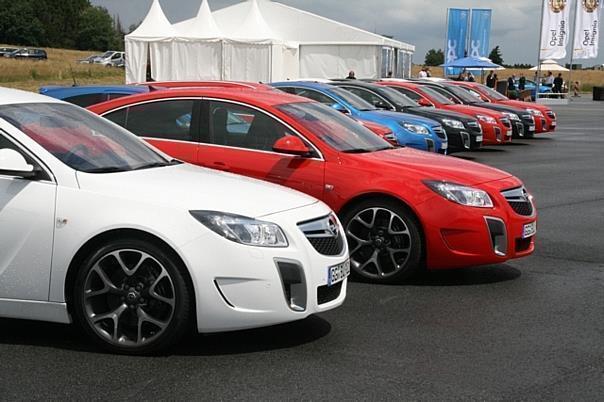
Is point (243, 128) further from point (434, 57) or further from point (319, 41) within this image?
point (434, 57)

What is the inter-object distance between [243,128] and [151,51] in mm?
25126

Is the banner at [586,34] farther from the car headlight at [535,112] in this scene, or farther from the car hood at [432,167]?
the car hood at [432,167]

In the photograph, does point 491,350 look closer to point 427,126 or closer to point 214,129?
point 214,129

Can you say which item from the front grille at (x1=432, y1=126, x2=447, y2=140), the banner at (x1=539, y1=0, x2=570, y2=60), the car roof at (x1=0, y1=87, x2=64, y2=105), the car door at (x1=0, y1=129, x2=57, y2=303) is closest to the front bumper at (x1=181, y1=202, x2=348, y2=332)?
the car door at (x1=0, y1=129, x2=57, y2=303)

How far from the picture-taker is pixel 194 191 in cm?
487

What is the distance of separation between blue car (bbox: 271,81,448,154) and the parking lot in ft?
25.8

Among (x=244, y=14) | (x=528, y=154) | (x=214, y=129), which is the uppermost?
(x=244, y=14)

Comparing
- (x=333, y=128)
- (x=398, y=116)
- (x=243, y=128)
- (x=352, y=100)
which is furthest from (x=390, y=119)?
(x=243, y=128)

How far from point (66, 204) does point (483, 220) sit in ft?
10.8

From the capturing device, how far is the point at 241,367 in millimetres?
4605

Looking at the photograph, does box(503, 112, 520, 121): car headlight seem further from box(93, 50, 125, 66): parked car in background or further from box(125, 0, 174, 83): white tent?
box(93, 50, 125, 66): parked car in background

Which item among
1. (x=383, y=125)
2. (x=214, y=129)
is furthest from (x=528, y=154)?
(x=214, y=129)

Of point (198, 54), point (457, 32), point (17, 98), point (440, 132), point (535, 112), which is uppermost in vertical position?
point (457, 32)

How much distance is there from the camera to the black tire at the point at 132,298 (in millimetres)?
4637
